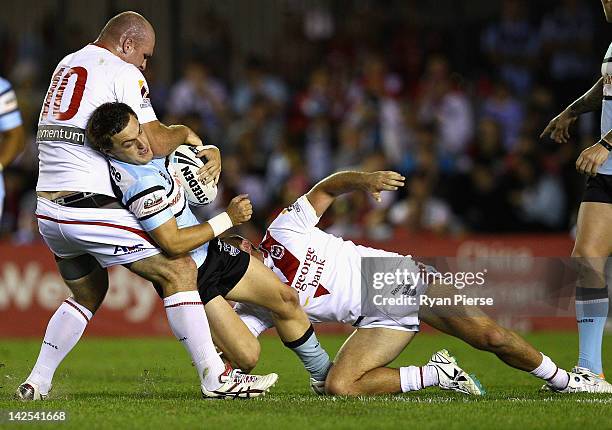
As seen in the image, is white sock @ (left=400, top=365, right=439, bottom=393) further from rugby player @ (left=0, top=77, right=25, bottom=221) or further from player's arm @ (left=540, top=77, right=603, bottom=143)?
rugby player @ (left=0, top=77, right=25, bottom=221)

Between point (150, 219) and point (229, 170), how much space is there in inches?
326

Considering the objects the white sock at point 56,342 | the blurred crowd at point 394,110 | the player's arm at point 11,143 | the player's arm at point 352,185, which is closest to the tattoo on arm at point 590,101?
the player's arm at point 352,185

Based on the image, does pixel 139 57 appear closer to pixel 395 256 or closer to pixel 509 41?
pixel 395 256

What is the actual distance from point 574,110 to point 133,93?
356cm

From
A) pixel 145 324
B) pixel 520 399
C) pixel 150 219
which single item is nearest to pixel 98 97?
pixel 150 219

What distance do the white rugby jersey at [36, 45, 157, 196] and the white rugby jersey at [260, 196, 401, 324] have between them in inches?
51.2

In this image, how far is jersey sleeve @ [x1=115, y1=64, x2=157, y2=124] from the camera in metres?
6.75

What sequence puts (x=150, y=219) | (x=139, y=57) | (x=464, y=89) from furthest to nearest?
(x=464, y=89)
(x=139, y=57)
(x=150, y=219)

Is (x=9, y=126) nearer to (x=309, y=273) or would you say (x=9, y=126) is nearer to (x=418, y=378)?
(x=309, y=273)

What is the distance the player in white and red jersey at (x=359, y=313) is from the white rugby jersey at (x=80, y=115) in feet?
4.17

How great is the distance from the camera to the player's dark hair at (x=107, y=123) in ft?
21.4

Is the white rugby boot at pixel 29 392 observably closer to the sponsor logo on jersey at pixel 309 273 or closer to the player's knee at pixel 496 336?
the sponsor logo on jersey at pixel 309 273

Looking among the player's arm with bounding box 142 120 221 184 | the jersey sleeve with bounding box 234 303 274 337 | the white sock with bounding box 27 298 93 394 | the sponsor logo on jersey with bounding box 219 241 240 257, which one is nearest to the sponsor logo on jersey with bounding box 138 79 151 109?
the player's arm with bounding box 142 120 221 184

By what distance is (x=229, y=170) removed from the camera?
1483cm
